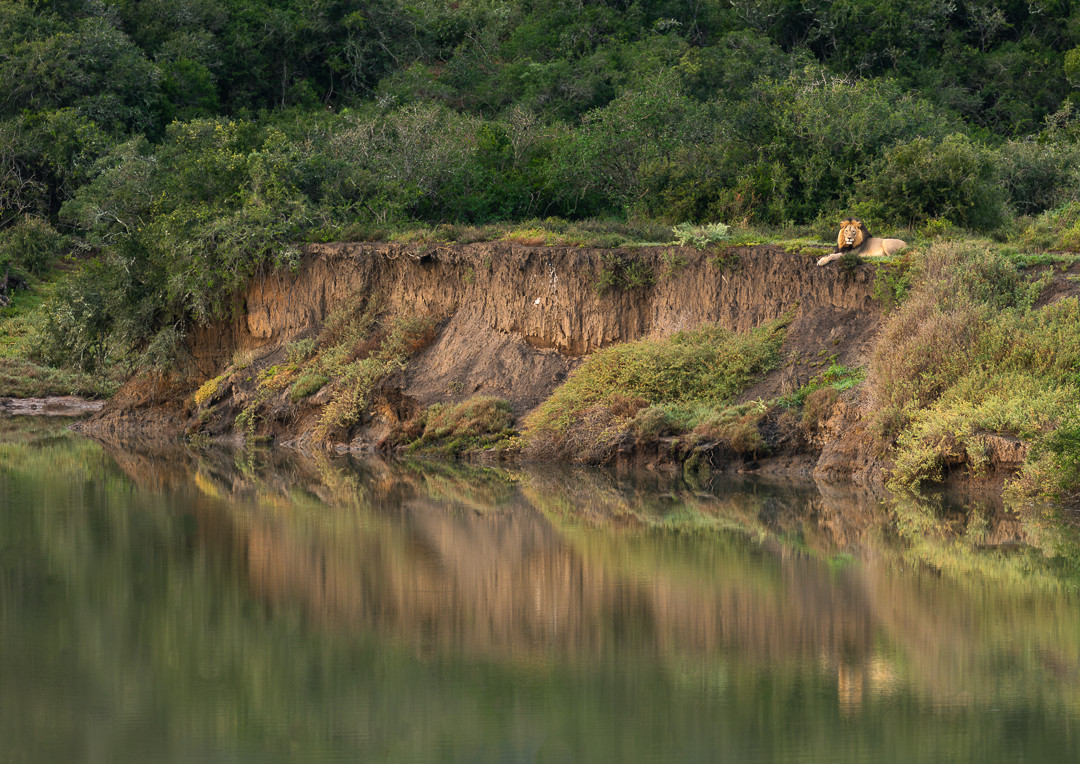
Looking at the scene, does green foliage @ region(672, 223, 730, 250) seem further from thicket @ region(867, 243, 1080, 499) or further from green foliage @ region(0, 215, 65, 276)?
green foliage @ region(0, 215, 65, 276)

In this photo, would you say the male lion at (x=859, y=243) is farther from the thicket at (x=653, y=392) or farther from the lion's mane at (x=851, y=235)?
the thicket at (x=653, y=392)

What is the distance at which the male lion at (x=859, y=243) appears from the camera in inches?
1127

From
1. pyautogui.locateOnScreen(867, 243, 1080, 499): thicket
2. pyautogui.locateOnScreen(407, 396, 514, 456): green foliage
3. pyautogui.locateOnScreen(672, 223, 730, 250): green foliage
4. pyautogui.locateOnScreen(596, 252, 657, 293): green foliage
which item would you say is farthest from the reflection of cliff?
pyautogui.locateOnScreen(672, 223, 730, 250): green foliage

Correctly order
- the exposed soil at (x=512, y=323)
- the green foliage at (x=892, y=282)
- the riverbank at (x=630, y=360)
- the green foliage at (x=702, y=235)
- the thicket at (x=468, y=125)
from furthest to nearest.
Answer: the thicket at (x=468, y=125)
the green foliage at (x=702, y=235)
the exposed soil at (x=512, y=323)
the green foliage at (x=892, y=282)
the riverbank at (x=630, y=360)

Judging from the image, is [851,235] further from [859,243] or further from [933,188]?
[933,188]

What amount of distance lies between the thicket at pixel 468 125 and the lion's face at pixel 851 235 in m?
3.03

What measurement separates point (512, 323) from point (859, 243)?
8723 millimetres

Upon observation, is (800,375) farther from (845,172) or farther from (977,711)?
(977,711)

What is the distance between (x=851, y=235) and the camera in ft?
94.3

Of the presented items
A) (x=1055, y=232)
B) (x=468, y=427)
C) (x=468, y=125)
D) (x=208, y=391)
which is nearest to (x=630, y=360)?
(x=468, y=427)

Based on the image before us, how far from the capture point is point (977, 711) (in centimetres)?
1143

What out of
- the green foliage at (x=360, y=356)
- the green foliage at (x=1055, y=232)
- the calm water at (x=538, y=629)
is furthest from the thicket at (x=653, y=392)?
the green foliage at (x=1055, y=232)

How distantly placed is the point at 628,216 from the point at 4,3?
30.2 m

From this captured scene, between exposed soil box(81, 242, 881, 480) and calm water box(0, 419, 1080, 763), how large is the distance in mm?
4653
